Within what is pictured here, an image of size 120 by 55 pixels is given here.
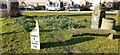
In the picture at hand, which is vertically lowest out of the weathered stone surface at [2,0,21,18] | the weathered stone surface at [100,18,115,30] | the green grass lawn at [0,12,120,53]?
the green grass lawn at [0,12,120,53]

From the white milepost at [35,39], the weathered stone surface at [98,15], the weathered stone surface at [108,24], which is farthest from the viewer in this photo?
the weathered stone surface at [98,15]

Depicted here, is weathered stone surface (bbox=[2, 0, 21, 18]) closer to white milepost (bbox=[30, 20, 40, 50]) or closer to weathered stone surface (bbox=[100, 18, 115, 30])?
white milepost (bbox=[30, 20, 40, 50])

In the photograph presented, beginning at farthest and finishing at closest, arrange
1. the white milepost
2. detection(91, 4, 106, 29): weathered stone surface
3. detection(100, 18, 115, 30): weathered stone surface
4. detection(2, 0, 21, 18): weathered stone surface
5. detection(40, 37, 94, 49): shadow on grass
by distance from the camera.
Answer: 1. detection(2, 0, 21, 18): weathered stone surface
2. detection(91, 4, 106, 29): weathered stone surface
3. detection(100, 18, 115, 30): weathered stone surface
4. detection(40, 37, 94, 49): shadow on grass
5. the white milepost

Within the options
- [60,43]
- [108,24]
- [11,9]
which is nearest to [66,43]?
[60,43]

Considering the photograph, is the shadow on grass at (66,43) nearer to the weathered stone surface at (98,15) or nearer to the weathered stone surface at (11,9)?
the weathered stone surface at (98,15)

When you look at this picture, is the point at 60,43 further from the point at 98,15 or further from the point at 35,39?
the point at 98,15

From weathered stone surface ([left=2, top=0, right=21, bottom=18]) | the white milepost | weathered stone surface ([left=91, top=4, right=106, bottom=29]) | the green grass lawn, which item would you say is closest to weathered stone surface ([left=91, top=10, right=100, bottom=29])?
weathered stone surface ([left=91, top=4, right=106, bottom=29])

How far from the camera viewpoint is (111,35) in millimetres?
6770

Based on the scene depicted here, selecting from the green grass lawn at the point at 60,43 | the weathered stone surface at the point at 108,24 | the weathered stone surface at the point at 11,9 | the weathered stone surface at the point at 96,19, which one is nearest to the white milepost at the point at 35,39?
the green grass lawn at the point at 60,43

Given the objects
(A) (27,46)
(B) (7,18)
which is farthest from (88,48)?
(B) (7,18)

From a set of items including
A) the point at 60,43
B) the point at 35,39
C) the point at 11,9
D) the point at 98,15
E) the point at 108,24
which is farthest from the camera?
the point at 11,9

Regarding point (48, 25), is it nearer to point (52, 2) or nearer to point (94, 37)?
point (94, 37)

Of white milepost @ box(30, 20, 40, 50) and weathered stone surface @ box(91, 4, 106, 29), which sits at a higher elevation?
weathered stone surface @ box(91, 4, 106, 29)

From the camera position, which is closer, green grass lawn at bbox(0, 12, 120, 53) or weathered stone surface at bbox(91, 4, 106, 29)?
green grass lawn at bbox(0, 12, 120, 53)
